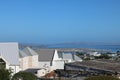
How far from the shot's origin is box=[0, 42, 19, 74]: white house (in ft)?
129

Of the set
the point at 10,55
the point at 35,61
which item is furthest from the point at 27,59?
the point at 10,55

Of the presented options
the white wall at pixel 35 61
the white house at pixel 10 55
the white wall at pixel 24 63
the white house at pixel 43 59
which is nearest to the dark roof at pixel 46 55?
the white house at pixel 43 59

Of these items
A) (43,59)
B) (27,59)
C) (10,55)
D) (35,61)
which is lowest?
(35,61)

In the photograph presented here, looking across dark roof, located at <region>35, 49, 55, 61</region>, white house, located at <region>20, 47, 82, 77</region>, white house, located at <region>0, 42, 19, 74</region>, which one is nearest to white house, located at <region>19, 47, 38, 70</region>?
white house, located at <region>20, 47, 82, 77</region>

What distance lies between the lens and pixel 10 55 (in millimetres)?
40031

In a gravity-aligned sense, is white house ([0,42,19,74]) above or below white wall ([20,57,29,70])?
above

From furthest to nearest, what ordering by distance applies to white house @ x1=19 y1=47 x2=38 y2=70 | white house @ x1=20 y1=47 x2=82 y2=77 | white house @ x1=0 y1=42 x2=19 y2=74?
white house @ x1=20 y1=47 x2=82 y2=77 → white house @ x1=19 y1=47 x2=38 y2=70 → white house @ x1=0 y1=42 x2=19 y2=74

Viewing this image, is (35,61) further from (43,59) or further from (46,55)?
(46,55)

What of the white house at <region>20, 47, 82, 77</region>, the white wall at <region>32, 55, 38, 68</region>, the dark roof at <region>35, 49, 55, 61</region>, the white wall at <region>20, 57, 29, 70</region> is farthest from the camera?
the dark roof at <region>35, 49, 55, 61</region>

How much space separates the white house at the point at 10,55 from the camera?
3928 cm

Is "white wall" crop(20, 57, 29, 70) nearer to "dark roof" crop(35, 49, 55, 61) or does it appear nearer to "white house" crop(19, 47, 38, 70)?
"white house" crop(19, 47, 38, 70)

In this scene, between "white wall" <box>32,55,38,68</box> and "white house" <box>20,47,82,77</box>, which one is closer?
"white house" <box>20,47,82,77</box>

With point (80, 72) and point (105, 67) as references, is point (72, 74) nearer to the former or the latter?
point (80, 72)

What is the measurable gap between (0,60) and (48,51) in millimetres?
21798
